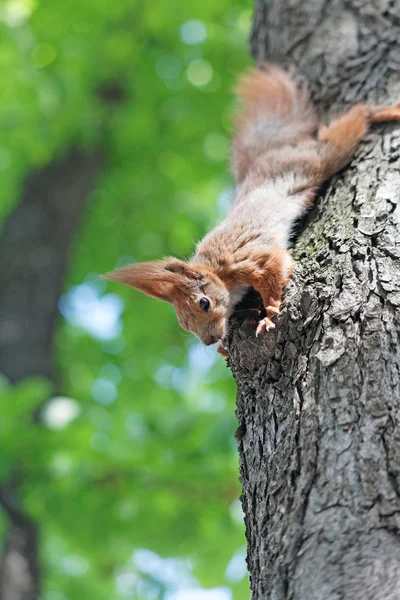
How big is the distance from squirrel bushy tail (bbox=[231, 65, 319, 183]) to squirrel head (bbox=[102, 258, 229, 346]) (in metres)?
0.66

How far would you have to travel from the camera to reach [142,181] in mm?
5547

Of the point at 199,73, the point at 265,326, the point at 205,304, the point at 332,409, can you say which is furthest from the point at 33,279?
the point at 332,409

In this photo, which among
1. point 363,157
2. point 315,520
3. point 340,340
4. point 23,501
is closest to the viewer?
point 315,520

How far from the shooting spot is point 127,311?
565 cm

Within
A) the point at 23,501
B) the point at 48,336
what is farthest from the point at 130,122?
the point at 23,501

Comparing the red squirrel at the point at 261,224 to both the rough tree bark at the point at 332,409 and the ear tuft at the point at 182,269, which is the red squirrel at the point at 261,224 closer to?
the ear tuft at the point at 182,269

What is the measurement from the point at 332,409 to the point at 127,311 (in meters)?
4.24

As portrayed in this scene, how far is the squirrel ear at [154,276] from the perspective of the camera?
242 cm

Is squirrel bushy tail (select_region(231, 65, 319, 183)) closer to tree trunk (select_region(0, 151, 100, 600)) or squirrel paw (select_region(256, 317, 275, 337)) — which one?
squirrel paw (select_region(256, 317, 275, 337))

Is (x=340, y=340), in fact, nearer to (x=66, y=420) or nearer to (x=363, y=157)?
(x=363, y=157)

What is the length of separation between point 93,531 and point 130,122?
3.02 metres

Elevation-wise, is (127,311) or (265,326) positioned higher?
(127,311)

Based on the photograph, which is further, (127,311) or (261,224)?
(127,311)

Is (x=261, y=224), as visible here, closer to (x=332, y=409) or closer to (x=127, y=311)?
(x=332, y=409)
